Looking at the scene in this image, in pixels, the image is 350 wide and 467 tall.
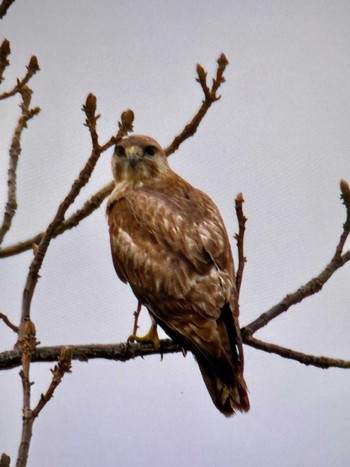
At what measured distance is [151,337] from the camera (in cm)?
618

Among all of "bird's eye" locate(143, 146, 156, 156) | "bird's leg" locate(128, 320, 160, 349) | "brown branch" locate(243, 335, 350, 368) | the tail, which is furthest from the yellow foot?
"bird's eye" locate(143, 146, 156, 156)

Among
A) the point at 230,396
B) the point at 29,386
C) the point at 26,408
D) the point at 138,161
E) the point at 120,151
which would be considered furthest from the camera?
the point at 120,151

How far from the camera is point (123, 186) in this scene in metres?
7.47

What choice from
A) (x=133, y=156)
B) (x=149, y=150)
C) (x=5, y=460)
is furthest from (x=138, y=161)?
(x=5, y=460)

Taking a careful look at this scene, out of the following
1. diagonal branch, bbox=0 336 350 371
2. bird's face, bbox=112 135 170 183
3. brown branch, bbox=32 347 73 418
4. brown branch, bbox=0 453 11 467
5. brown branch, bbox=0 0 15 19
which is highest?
bird's face, bbox=112 135 170 183

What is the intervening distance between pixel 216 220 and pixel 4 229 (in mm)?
1905

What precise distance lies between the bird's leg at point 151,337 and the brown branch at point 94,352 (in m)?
0.03

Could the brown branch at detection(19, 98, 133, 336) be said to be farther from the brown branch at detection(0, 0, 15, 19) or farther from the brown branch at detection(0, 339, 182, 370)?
the brown branch at detection(0, 0, 15, 19)

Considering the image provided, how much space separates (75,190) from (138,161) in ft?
11.6

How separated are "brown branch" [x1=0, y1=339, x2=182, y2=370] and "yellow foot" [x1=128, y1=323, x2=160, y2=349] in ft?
0.11

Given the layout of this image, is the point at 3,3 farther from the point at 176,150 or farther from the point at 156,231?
the point at 156,231

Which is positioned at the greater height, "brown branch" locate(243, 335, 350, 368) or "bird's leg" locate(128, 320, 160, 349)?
"bird's leg" locate(128, 320, 160, 349)

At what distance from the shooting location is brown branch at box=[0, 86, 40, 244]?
213 inches

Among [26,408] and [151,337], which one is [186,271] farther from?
[26,408]
